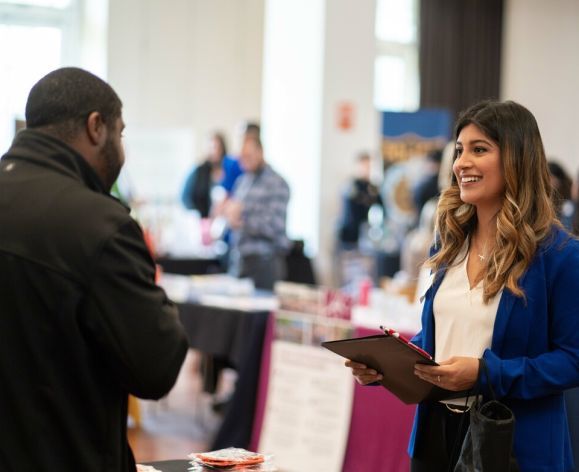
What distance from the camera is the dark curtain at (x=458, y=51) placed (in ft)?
43.9

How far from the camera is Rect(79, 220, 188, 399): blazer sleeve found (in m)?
1.54

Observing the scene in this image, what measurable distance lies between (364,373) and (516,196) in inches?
20.7

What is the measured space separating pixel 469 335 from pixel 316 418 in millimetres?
2183

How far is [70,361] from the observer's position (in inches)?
61.9

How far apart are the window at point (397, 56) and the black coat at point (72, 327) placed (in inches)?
468

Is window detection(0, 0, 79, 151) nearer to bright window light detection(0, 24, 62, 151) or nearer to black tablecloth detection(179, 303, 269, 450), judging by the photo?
bright window light detection(0, 24, 62, 151)

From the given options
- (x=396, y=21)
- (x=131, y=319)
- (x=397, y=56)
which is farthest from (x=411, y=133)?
(x=131, y=319)

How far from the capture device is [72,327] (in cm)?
155

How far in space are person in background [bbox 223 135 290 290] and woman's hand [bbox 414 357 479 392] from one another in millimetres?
4294

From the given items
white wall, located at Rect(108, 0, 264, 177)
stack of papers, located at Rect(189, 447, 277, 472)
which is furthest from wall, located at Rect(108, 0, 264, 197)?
stack of papers, located at Rect(189, 447, 277, 472)

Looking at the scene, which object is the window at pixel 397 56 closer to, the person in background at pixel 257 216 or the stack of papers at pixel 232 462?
the person in background at pixel 257 216

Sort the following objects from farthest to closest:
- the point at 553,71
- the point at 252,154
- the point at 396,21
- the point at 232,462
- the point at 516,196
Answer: the point at 396,21 < the point at 553,71 < the point at 252,154 < the point at 516,196 < the point at 232,462

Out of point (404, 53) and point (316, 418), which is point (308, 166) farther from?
point (316, 418)

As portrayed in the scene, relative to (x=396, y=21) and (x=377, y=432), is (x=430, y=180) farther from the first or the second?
(x=396, y=21)
